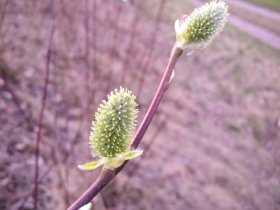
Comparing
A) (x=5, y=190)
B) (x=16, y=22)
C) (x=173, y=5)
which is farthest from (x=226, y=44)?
(x=5, y=190)

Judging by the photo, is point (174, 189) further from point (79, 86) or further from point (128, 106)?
point (128, 106)

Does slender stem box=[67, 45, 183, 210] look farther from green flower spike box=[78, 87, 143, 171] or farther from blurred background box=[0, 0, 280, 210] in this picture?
blurred background box=[0, 0, 280, 210]

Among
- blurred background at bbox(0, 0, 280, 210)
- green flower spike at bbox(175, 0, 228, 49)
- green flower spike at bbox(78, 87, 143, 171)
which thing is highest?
green flower spike at bbox(175, 0, 228, 49)

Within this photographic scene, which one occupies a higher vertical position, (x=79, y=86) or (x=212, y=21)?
(x=212, y=21)

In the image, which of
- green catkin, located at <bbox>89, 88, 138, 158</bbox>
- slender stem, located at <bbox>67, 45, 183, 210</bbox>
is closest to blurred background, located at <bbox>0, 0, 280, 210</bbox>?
green catkin, located at <bbox>89, 88, 138, 158</bbox>

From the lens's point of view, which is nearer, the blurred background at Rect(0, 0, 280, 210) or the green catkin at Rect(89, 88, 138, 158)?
the green catkin at Rect(89, 88, 138, 158)

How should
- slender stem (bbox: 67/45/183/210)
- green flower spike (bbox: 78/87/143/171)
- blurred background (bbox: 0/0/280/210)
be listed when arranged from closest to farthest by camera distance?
slender stem (bbox: 67/45/183/210) < green flower spike (bbox: 78/87/143/171) < blurred background (bbox: 0/0/280/210)
